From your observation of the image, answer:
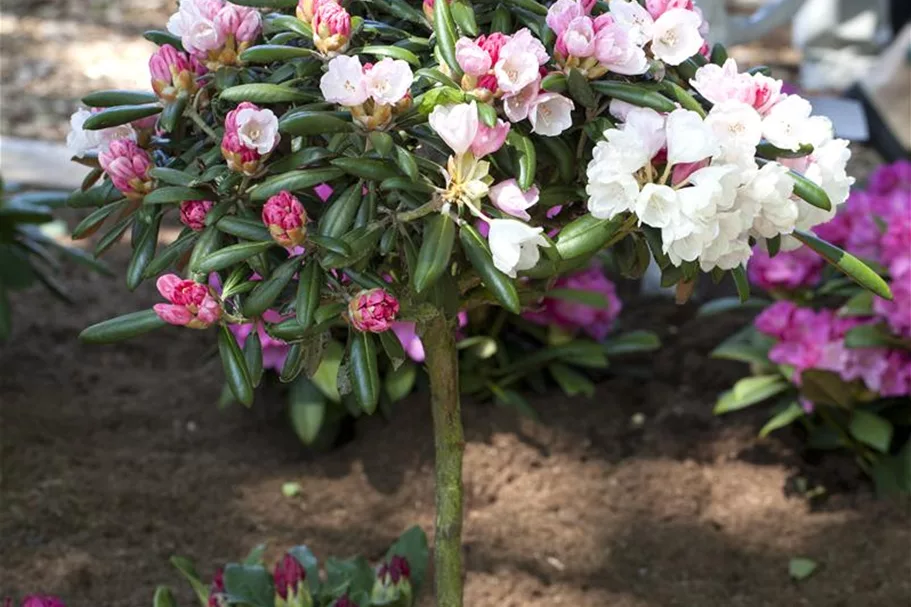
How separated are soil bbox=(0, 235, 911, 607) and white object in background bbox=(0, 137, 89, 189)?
1194mm

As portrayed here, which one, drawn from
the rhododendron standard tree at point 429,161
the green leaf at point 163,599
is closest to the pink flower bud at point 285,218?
the rhododendron standard tree at point 429,161

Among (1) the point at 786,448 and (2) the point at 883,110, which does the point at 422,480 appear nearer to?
(1) the point at 786,448

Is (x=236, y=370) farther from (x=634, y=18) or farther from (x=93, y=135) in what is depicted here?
(x=634, y=18)

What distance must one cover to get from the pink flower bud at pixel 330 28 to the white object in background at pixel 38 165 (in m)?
3.03

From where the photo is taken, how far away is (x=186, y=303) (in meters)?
1.64

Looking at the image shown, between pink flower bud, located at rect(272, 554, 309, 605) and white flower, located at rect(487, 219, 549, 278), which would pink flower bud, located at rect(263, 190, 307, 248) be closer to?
white flower, located at rect(487, 219, 549, 278)

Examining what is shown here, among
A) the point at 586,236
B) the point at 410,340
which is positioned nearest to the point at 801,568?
the point at 410,340

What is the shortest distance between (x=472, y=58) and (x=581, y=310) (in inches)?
69.5

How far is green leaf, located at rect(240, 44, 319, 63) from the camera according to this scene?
1.65m

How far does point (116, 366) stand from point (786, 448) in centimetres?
175

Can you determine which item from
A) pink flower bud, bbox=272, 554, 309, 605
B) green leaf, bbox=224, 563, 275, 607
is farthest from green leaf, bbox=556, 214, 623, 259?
green leaf, bbox=224, 563, 275, 607

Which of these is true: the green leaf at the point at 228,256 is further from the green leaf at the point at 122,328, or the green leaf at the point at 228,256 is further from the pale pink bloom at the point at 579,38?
the pale pink bloom at the point at 579,38

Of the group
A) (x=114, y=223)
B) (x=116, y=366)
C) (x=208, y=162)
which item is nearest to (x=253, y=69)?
(x=208, y=162)

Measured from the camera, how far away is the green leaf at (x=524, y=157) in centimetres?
157
